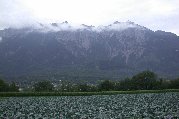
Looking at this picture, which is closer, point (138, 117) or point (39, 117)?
point (138, 117)

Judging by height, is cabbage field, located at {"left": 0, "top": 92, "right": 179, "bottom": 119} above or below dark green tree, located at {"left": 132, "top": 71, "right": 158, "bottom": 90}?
below

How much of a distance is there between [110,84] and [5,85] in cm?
4626

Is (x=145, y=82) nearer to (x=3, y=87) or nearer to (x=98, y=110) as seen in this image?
(x=3, y=87)

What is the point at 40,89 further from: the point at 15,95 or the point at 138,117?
the point at 138,117

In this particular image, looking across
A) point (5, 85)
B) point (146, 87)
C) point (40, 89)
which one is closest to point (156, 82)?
point (146, 87)

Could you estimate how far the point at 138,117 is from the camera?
1478 inches

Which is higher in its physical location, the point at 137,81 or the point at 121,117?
the point at 137,81

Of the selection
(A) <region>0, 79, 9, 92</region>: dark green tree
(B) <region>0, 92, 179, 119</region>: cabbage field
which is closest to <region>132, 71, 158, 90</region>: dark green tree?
(A) <region>0, 79, 9, 92</region>: dark green tree

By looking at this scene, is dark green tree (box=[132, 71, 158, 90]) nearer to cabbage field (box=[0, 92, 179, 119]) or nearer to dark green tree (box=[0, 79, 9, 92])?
dark green tree (box=[0, 79, 9, 92])

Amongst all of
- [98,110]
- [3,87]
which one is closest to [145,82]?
[3,87]

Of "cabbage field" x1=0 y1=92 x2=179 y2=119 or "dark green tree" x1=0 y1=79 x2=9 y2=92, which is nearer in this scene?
"cabbage field" x1=0 y1=92 x2=179 y2=119

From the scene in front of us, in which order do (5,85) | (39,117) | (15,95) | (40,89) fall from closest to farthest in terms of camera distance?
(39,117)
(15,95)
(5,85)
(40,89)

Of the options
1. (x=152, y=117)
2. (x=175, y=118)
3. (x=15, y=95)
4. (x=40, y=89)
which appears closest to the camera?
(x=175, y=118)

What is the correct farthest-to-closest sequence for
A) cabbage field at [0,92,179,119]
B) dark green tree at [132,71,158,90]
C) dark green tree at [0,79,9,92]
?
dark green tree at [132,71,158,90], dark green tree at [0,79,9,92], cabbage field at [0,92,179,119]
